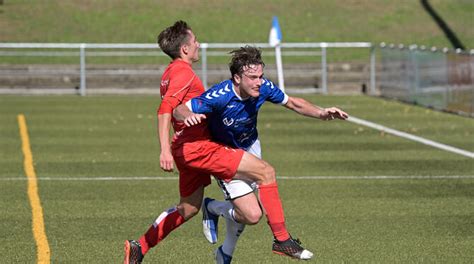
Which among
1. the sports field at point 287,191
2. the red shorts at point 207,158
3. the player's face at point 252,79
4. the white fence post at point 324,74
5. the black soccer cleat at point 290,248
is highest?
the player's face at point 252,79

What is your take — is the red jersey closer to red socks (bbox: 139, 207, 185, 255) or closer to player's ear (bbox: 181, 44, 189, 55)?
player's ear (bbox: 181, 44, 189, 55)

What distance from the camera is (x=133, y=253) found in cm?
1022

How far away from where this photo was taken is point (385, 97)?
35.0 metres

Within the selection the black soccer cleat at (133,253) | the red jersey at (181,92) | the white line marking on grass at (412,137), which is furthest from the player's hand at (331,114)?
the white line marking on grass at (412,137)

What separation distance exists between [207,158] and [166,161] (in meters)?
0.49

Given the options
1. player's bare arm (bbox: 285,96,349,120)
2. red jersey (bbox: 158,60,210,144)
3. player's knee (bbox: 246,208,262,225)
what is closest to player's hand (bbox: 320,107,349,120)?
player's bare arm (bbox: 285,96,349,120)

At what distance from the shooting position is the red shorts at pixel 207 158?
9.74 m

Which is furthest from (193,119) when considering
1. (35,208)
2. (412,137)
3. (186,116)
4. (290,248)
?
(412,137)

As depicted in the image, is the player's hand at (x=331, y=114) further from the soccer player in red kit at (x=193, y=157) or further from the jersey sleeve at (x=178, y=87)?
the jersey sleeve at (x=178, y=87)

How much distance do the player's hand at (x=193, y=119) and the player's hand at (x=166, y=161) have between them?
263mm

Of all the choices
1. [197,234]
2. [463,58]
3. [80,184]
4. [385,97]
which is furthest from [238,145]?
[385,97]

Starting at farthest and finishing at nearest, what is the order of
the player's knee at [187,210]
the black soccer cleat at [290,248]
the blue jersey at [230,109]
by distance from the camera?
the player's knee at [187,210], the blue jersey at [230,109], the black soccer cleat at [290,248]

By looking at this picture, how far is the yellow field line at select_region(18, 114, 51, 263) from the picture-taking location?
11.2 metres

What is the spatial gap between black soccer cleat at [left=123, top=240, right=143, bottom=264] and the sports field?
24.7 inches
